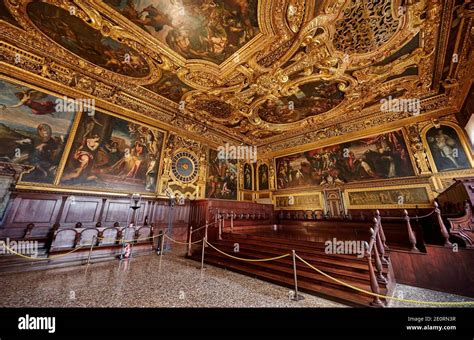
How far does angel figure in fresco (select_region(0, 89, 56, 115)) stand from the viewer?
5935 millimetres

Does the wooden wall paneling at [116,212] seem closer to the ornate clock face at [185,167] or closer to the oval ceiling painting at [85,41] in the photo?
the ornate clock face at [185,167]

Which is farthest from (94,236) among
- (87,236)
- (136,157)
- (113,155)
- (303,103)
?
(303,103)

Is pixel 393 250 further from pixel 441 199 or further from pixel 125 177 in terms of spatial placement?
pixel 125 177

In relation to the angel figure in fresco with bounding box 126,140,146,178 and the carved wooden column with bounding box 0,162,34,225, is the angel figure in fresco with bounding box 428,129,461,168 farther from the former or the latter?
the carved wooden column with bounding box 0,162,34,225

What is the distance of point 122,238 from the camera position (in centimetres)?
654

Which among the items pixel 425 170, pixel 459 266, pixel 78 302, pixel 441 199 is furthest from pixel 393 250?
pixel 78 302

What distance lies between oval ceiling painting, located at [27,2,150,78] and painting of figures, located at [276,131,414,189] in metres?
9.79

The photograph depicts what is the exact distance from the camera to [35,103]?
6.18 meters

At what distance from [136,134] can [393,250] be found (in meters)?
10.5

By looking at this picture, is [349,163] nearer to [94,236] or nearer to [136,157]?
[136,157]

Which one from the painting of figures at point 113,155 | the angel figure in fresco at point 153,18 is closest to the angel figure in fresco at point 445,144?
the angel figure in fresco at point 153,18

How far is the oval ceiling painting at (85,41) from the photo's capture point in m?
5.03

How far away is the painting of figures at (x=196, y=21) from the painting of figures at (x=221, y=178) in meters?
6.34

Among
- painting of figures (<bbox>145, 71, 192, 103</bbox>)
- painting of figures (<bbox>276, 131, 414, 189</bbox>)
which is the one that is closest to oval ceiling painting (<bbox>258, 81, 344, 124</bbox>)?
painting of figures (<bbox>276, 131, 414, 189</bbox>)
